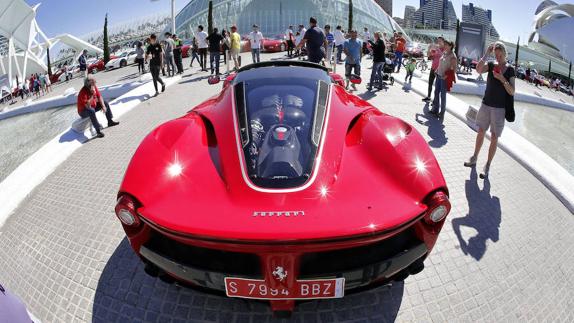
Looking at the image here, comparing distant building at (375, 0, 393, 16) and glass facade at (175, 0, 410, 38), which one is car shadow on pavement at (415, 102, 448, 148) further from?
distant building at (375, 0, 393, 16)

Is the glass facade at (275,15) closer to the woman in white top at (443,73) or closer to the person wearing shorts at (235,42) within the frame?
the person wearing shorts at (235,42)

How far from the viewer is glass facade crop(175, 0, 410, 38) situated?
37.5 meters

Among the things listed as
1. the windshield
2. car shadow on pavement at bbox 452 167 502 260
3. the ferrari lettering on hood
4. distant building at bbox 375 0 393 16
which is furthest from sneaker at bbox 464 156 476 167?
distant building at bbox 375 0 393 16

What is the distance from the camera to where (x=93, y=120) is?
211 inches

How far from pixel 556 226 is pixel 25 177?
5.84 metres

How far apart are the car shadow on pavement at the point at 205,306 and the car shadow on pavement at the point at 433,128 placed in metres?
3.13

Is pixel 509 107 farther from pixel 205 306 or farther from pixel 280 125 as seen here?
pixel 205 306

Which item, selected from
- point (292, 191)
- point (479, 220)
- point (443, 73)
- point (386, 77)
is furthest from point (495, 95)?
point (386, 77)

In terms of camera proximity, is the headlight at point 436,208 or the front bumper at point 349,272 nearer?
the front bumper at point 349,272

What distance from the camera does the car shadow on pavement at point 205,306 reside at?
2.08 meters

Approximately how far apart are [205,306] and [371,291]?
3.73 ft

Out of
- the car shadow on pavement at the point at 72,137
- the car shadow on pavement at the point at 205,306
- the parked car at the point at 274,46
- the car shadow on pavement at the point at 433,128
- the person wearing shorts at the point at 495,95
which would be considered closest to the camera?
the car shadow on pavement at the point at 205,306

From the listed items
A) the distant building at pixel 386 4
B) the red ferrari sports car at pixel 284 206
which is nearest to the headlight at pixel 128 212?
the red ferrari sports car at pixel 284 206

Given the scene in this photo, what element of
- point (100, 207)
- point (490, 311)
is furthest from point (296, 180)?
point (100, 207)
